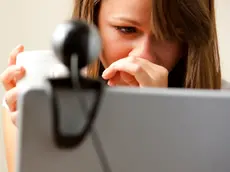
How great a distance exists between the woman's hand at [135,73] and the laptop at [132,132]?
0.33m

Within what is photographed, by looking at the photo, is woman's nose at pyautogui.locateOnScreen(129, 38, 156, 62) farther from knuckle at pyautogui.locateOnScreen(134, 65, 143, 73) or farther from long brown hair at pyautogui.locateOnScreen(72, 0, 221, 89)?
knuckle at pyautogui.locateOnScreen(134, 65, 143, 73)

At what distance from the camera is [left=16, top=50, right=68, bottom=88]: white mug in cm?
43

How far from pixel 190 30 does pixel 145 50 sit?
107 millimetres

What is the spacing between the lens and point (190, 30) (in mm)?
969

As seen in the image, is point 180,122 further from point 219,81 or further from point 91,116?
point 219,81

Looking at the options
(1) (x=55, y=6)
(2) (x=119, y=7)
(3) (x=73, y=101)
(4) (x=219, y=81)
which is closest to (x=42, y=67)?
(3) (x=73, y=101)

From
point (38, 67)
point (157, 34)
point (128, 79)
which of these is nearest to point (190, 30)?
point (157, 34)

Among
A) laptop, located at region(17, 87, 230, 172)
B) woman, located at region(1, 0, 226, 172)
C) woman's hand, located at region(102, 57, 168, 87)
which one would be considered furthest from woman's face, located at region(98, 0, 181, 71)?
laptop, located at region(17, 87, 230, 172)

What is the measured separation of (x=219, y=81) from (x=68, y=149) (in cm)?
78

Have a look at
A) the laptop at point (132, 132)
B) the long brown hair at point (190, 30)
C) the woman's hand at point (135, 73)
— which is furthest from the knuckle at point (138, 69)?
the laptop at point (132, 132)

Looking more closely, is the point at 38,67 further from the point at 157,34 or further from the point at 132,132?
the point at 157,34

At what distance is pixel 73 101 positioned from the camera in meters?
0.40

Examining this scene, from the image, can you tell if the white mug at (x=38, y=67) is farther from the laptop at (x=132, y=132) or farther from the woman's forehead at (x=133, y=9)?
the woman's forehead at (x=133, y=9)

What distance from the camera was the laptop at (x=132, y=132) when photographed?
40 centimetres
